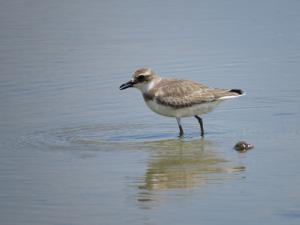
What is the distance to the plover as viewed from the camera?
43.0 feet

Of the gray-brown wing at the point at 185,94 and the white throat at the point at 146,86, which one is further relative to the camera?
the white throat at the point at 146,86

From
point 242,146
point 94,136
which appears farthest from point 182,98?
point 242,146

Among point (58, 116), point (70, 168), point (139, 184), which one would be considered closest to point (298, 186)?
point (139, 184)

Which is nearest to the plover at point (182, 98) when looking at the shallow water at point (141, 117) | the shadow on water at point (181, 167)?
the shallow water at point (141, 117)

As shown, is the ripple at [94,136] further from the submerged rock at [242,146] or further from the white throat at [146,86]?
the submerged rock at [242,146]

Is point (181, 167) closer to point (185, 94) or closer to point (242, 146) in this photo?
point (242, 146)

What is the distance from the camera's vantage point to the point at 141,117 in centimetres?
1378

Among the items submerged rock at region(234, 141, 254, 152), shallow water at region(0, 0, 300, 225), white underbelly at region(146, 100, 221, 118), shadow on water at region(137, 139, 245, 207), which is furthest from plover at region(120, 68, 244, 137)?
submerged rock at region(234, 141, 254, 152)

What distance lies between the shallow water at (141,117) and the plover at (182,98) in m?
0.30

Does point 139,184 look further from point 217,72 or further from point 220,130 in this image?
point 217,72

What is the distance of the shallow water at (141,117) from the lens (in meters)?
9.26

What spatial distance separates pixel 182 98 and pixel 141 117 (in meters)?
0.86

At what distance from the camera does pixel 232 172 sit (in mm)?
10375

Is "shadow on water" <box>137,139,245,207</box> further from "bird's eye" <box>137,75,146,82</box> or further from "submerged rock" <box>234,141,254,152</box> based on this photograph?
"bird's eye" <box>137,75,146,82</box>
